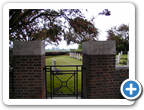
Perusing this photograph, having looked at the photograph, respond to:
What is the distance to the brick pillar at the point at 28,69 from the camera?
270 cm

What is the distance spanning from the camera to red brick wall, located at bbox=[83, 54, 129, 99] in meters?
2.79

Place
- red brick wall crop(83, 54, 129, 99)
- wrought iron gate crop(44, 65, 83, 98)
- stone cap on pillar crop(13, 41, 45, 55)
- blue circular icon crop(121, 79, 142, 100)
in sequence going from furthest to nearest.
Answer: wrought iron gate crop(44, 65, 83, 98) → red brick wall crop(83, 54, 129, 99) → stone cap on pillar crop(13, 41, 45, 55) → blue circular icon crop(121, 79, 142, 100)

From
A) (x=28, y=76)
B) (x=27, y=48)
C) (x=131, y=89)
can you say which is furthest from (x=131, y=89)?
(x=27, y=48)

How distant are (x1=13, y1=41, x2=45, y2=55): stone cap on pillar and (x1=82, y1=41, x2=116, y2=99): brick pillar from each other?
1265mm

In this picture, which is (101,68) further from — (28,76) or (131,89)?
(28,76)

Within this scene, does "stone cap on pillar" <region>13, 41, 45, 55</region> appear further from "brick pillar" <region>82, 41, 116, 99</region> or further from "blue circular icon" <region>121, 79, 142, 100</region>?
"blue circular icon" <region>121, 79, 142, 100</region>

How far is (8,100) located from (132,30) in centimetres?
319

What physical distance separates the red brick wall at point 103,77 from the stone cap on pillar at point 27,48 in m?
1.31

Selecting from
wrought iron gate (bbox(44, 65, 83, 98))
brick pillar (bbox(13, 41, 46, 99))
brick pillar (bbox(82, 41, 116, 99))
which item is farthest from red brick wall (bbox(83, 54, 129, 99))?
brick pillar (bbox(13, 41, 46, 99))

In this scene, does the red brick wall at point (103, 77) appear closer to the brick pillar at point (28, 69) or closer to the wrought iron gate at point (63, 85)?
the wrought iron gate at point (63, 85)

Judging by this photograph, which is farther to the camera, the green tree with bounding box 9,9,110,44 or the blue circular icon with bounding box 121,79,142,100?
the green tree with bounding box 9,9,110,44

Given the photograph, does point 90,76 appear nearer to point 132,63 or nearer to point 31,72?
point 132,63

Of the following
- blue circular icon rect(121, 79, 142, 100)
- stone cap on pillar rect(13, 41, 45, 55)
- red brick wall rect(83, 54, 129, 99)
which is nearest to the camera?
blue circular icon rect(121, 79, 142, 100)

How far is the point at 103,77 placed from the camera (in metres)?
2.83
